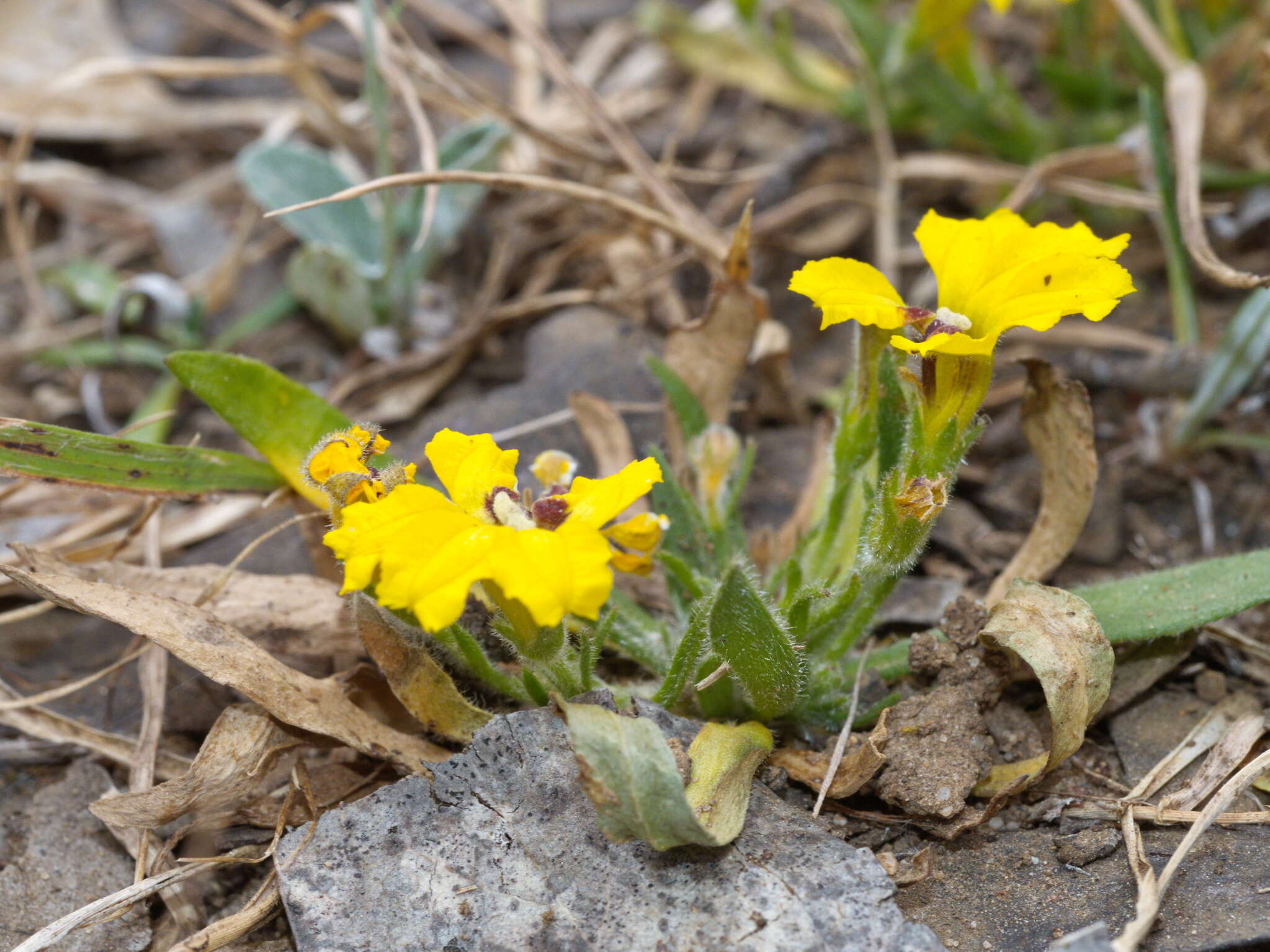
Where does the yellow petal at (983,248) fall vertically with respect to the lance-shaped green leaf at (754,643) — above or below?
above

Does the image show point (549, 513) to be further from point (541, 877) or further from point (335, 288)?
point (335, 288)

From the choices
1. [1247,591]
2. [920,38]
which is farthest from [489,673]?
[920,38]

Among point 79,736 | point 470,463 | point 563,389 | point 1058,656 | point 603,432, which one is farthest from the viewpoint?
point 563,389

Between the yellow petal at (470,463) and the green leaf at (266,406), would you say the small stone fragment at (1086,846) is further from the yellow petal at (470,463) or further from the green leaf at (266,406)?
the green leaf at (266,406)

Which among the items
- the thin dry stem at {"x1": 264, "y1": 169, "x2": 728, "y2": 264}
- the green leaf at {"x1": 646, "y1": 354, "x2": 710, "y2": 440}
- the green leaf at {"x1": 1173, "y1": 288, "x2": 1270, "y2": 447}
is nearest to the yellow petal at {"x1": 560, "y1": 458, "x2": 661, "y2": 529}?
the green leaf at {"x1": 646, "y1": 354, "x2": 710, "y2": 440}

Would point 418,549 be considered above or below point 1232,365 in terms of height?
below

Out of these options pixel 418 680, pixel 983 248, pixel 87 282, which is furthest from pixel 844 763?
pixel 87 282

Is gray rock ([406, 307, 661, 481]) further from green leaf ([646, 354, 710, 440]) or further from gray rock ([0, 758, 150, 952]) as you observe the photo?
gray rock ([0, 758, 150, 952])

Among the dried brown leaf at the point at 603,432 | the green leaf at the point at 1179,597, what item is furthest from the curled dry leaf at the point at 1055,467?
the dried brown leaf at the point at 603,432
